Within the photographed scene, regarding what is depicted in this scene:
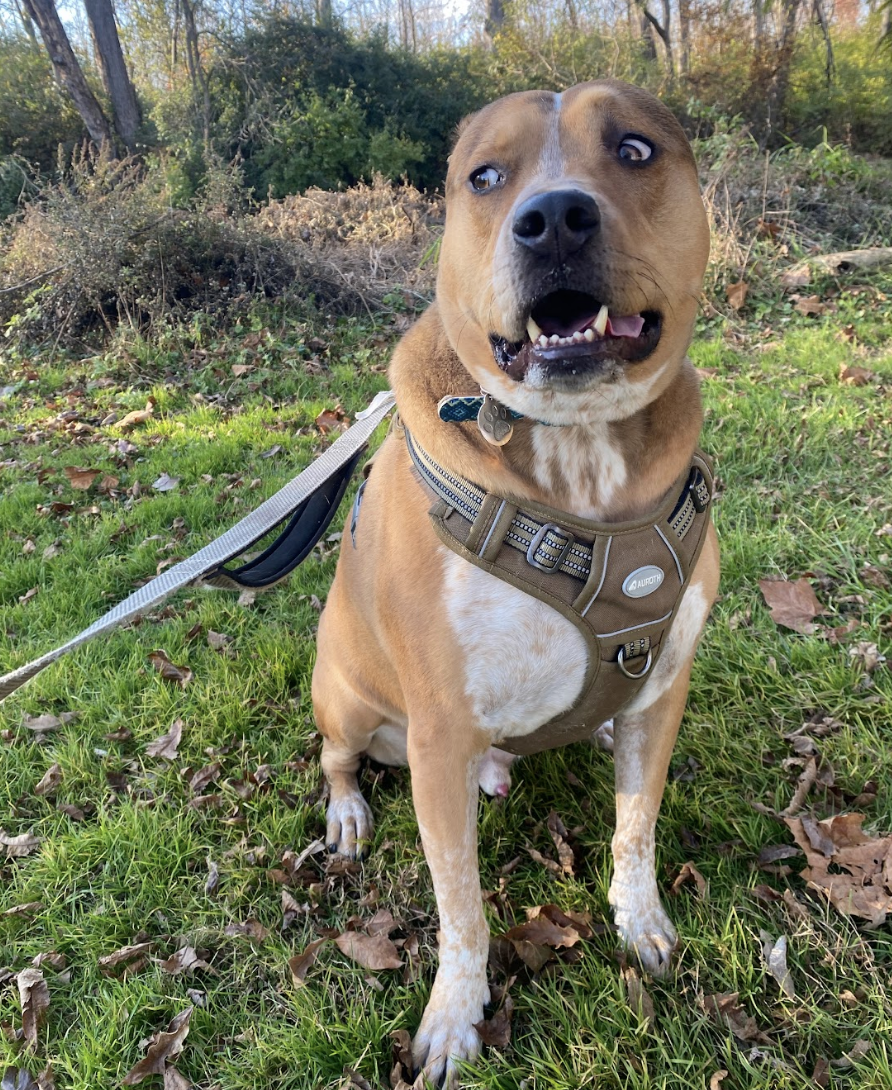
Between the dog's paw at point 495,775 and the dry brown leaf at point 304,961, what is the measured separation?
764 mm

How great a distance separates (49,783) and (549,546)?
8.07 ft

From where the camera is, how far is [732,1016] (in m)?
1.98

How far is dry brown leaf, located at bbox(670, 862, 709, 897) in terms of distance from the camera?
2.33 metres

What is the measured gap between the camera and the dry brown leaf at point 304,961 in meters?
2.22

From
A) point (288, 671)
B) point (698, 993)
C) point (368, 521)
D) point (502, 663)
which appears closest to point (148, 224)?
point (288, 671)

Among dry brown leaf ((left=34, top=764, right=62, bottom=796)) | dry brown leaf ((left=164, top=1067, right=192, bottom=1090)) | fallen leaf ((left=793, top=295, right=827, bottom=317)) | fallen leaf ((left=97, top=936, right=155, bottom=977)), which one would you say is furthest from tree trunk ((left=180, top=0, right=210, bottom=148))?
dry brown leaf ((left=164, top=1067, right=192, bottom=1090))

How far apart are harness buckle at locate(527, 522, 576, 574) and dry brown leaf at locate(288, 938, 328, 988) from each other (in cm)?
148

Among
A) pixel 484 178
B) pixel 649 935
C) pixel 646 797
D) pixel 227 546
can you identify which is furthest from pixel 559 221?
pixel 649 935

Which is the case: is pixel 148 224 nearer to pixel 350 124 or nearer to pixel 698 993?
pixel 350 124

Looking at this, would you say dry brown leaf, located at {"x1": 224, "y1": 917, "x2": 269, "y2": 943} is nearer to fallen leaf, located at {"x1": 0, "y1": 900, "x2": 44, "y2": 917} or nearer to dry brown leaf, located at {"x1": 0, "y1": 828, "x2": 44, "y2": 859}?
fallen leaf, located at {"x1": 0, "y1": 900, "x2": 44, "y2": 917}

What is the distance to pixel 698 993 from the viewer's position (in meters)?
2.06

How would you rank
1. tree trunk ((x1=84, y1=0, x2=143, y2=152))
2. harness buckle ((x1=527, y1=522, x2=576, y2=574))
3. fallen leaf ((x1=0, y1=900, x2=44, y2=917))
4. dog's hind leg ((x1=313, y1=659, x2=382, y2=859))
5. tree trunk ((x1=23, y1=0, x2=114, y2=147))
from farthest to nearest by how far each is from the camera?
tree trunk ((x1=84, y1=0, x2=143, y2=152))
tree trunk ((x1=23, y1=0, x2=114, y2=147))
dog's hind leg ((x1=313, y1=659, x2=382, y2=859))
fallen leaf ((x1=0, y1=900, x2=44, y2=917))
harness buckle ((x1=527, y1=522, x2=576, y2=574))

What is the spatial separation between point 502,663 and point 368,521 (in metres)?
0.71

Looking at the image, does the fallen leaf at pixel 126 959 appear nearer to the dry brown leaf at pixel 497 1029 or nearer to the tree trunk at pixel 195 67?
the dry brown leaf at pixel 497 1029
